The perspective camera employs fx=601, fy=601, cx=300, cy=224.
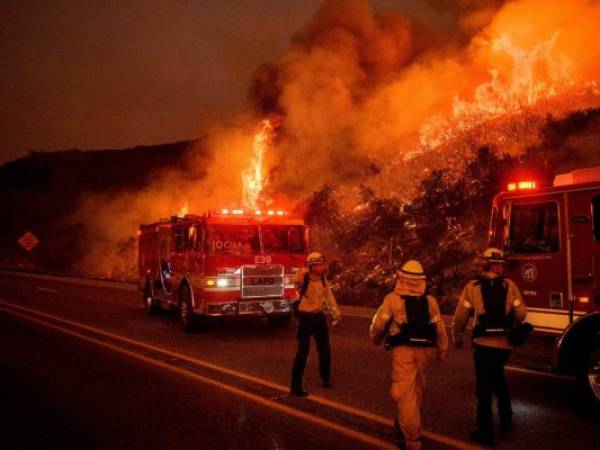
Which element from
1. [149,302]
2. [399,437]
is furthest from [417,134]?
[399,437]

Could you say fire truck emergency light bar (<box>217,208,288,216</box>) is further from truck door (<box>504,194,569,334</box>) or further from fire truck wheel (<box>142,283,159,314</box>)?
truck door (<box>504,194,569,334</box>)

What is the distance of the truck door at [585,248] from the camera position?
20.0 feet

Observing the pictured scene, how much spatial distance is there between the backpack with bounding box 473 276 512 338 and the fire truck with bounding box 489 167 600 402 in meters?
1.20

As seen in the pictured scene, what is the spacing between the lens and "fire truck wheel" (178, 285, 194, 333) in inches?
475

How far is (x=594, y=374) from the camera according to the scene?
19.3ft

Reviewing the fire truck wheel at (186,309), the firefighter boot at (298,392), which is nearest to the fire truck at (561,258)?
the firefighter boot at (298,392)

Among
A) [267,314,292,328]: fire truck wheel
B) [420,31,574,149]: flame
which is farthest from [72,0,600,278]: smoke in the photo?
[267,314,292,328]: fire truck wheel

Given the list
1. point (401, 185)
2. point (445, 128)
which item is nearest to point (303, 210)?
point (401, 185)

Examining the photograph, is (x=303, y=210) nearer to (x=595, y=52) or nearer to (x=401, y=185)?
(x=401, y=185)

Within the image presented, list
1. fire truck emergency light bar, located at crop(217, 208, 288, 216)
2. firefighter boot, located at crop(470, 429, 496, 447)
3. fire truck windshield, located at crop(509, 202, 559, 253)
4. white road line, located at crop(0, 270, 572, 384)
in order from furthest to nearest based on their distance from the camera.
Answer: fire truck emergency light bar, located at crop(217, 208, 288, 216)
white road line, located at crop(0, 270, 572, 384)
fire truck windshield, located at crop(509, 202, 559, 253)
firefighter boot, located at crop(470, 429, 496, 447)

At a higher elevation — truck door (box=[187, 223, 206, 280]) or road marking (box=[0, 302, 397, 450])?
truck door (box=[187, 223, 206, 280])

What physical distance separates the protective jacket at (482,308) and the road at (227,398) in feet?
2.77

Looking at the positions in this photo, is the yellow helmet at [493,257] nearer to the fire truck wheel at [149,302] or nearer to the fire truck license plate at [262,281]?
the fire truck license plate at [262,281]

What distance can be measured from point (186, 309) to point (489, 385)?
26.8 ft
